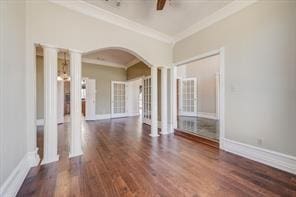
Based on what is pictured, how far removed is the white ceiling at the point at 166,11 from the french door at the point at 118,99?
4.81m

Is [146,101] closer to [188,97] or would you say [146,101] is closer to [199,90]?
[188,97]

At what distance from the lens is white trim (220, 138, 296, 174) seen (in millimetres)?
2199

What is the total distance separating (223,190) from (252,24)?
2.93 meters

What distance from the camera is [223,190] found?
177 centimetres

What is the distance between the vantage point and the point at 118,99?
27.1 feet

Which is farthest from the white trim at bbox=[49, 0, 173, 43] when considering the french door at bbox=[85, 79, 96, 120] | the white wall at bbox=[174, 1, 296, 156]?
the french door at bbox=[85, 79, 96, 120]

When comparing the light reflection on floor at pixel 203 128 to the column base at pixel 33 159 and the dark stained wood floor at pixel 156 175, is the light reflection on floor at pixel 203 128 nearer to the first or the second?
the dark stained wood floor at pixel 156 175

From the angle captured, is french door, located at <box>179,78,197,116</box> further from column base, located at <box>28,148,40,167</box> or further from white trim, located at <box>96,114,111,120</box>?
column base, located at <box>28,148,40,167</box>

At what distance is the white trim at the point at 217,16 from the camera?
2820 mm

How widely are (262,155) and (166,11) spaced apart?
138 inches

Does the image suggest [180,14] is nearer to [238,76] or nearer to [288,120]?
[238,76]

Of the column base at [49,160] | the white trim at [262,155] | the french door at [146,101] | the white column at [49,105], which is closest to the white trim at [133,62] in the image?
the french door at [146,101]

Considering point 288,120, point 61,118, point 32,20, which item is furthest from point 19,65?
point 61,118

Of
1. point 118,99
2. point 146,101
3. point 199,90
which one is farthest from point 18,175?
point 199,90
